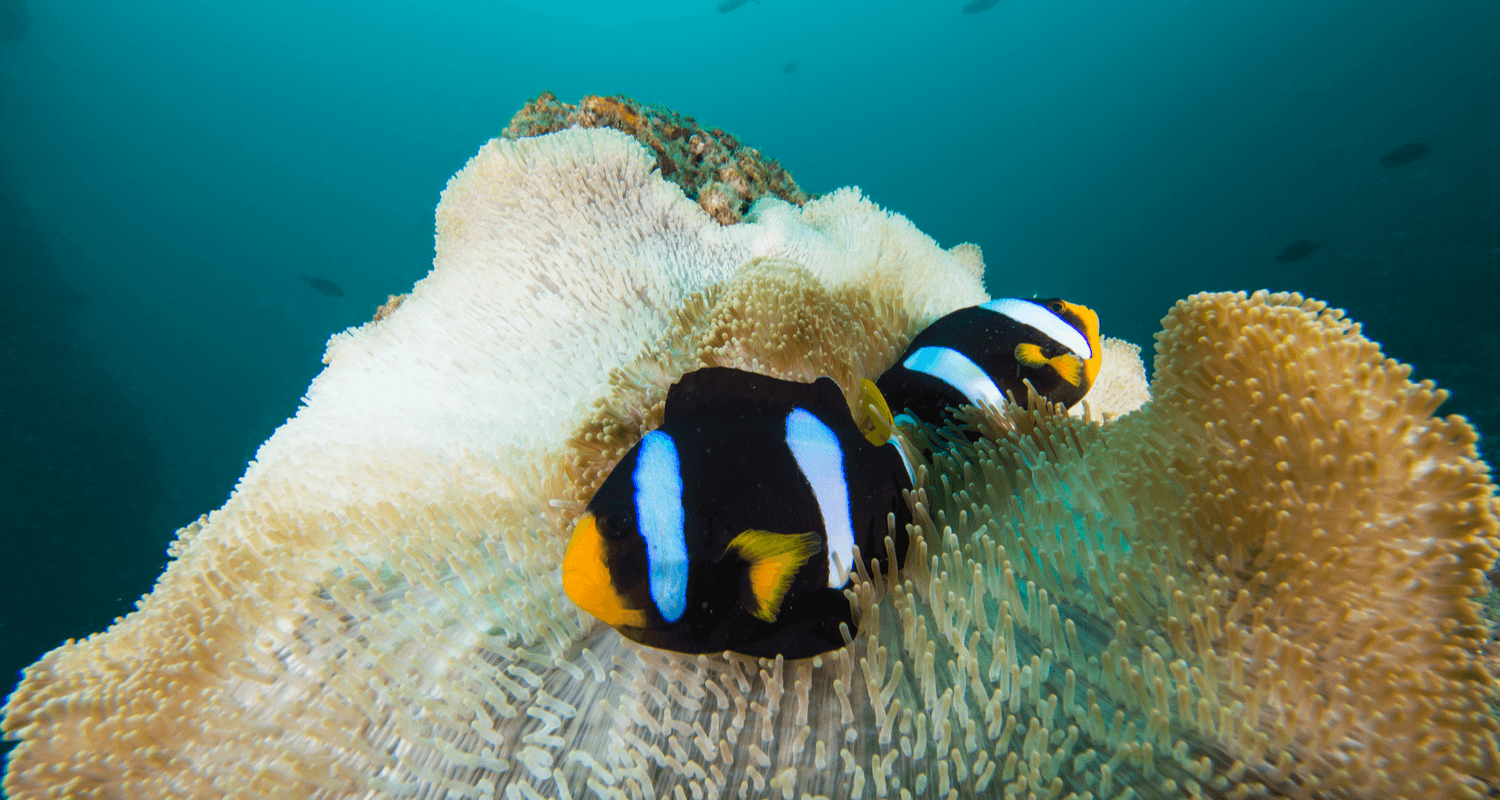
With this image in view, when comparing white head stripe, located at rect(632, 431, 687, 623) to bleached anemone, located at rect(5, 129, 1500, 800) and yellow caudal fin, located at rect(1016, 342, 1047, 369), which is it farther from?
yellow caudal fin, located at rect(1016, 342, 1047, 369)

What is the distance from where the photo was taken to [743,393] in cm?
101

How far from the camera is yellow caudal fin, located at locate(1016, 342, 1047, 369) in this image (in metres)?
1.55

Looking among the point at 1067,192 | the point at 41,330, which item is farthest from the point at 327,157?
the point at 1067,192

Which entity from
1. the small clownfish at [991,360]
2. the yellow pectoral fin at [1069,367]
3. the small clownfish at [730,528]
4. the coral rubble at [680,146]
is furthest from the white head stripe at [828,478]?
the coral rubble at [680,146]

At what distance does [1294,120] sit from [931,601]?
157ft

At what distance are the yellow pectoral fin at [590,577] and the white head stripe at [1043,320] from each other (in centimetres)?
128

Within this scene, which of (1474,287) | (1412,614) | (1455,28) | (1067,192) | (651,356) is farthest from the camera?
(1067,192)

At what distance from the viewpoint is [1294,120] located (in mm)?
33219

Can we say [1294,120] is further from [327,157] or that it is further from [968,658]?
[327,157]

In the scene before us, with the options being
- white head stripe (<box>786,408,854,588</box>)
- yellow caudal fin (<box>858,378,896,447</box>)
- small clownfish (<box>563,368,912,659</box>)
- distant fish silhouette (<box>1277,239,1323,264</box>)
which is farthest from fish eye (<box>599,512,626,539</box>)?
distant fish silhouette (<box>1277,239,1323,264</box>)

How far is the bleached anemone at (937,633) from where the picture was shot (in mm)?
761

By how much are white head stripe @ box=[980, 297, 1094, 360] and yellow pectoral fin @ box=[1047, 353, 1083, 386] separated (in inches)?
0.9

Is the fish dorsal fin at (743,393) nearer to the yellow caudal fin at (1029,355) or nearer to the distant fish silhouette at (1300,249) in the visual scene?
the yellow caudal fin at (1029,355)

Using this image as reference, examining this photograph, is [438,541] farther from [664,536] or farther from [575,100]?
[575,100]
